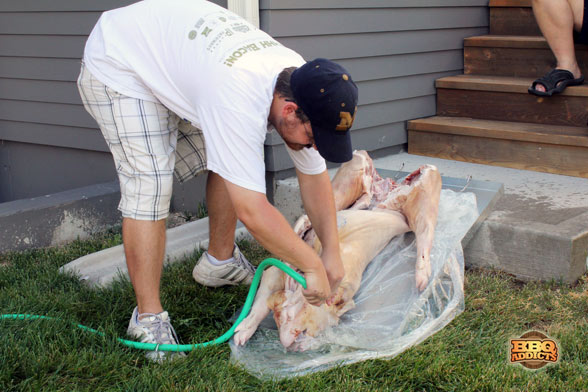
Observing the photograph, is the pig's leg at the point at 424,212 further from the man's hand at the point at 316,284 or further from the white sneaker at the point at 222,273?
the white sneaker at the point at 222,273

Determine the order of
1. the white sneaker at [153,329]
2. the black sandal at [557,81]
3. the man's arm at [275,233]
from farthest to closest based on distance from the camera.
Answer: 1. the black sandal at [557,81]
2. the white sneaker at [153,329]
3. the man's arm at [275,233]

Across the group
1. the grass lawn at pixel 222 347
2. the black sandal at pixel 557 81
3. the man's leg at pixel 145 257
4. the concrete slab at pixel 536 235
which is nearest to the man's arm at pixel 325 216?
the grass lawn at pixel 222 347

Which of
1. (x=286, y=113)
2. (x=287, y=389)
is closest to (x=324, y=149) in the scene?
(x=286, y=113)

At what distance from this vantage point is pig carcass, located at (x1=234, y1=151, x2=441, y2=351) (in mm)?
2584

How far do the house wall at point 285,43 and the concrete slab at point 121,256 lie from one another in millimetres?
539

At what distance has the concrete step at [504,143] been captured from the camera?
4234 millimetres

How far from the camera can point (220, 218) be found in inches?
121

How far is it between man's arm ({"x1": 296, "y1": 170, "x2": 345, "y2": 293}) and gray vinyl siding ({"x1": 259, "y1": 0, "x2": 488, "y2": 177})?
1587 millimetres

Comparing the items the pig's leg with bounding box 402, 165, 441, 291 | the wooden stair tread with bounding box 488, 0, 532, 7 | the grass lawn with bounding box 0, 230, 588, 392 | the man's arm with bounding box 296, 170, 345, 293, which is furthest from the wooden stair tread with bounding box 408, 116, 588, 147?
the man's arm with bounding box 296, 170, 345, 293

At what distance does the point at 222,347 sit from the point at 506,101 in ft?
10.1

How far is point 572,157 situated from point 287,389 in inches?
110

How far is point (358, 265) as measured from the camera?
9.11 feet

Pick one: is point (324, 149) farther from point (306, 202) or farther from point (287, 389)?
point (287, 389)

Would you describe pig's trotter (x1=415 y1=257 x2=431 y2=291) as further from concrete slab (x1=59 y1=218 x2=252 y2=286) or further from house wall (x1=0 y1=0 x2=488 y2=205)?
house wall (x1=0 y1=0 x2=488 y2=205)
